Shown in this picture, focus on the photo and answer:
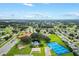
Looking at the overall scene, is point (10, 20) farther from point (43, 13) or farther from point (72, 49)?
point (72, 49)

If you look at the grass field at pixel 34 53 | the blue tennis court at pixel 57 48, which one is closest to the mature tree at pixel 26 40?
the grass field at pixel 34 53

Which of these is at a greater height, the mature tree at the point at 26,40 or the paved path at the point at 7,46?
the mature tree at the point at 26,40

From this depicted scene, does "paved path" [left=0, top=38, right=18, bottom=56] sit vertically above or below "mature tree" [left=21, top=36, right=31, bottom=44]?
below

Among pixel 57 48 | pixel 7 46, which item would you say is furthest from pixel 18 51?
pixel 57 48

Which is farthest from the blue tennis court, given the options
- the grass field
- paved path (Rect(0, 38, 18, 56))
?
paved path (Rect(0, 38, 18, 56))

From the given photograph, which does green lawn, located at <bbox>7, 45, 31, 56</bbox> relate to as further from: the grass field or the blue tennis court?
the blue tennis court

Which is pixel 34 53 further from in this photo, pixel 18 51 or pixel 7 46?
pixel 7 46

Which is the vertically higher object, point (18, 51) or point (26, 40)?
point (26, 40)

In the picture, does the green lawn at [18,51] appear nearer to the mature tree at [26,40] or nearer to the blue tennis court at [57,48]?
the mature tree at [26,40]
